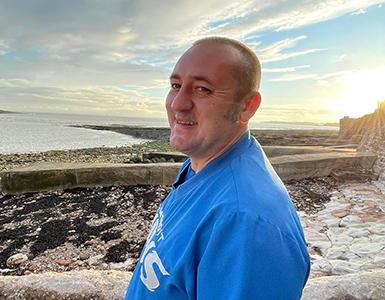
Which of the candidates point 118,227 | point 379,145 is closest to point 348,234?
point 118,227

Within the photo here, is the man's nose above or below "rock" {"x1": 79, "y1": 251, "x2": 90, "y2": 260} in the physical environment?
above

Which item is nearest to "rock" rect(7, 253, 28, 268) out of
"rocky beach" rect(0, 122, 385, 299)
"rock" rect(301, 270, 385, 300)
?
"rocky beach" rect(0, 122, 385, 299)

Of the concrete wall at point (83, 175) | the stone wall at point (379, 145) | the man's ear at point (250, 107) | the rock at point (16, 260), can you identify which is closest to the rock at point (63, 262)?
the rock at point (16, 260)

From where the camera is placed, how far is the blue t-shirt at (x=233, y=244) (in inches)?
31.0

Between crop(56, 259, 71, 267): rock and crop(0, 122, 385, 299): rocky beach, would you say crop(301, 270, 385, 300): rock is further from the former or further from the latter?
crop(56, 259, 71, 267): rock

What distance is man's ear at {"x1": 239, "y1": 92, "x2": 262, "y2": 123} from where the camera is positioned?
1.31 metres

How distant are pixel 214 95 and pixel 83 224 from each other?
3.97 m

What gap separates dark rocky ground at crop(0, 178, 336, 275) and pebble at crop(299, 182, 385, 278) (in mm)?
461

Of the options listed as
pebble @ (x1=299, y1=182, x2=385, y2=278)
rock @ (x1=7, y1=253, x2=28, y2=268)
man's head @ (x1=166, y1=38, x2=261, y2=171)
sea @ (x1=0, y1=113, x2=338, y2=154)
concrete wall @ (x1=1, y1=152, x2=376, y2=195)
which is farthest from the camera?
sea @ (x1=0, y1=113, x2=338, y2=154)

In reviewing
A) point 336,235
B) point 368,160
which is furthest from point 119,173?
point 368,160

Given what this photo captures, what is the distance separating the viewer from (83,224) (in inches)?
171

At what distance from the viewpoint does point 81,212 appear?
15.9 ft

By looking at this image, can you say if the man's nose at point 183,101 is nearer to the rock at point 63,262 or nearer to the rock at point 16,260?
the rock at point 63,262

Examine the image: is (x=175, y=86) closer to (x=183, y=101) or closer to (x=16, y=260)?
(x=183, y=101)
